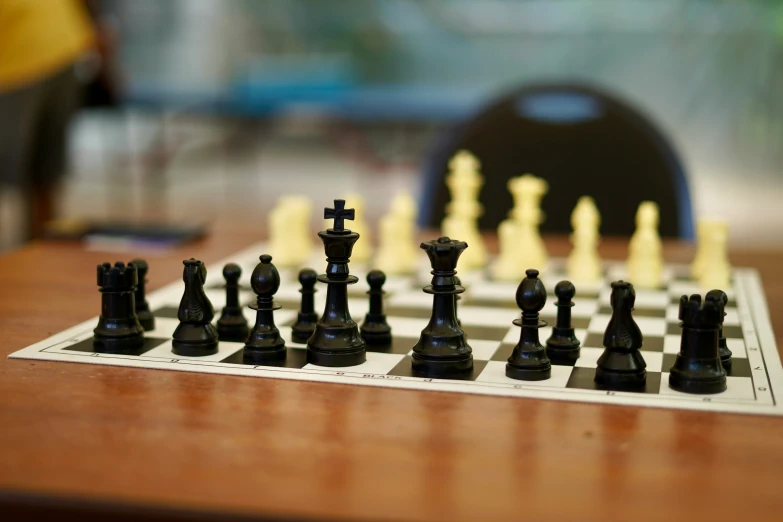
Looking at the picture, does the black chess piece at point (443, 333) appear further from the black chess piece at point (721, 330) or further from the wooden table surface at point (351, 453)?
the black chess piece at point (721, 330)

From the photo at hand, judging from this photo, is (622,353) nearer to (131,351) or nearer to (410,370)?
(410,370)

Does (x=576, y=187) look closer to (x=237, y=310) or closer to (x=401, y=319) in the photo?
(x=401, y=319)

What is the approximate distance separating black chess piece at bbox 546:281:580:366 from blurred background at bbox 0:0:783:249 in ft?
13.5

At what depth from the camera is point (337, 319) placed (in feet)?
3.48

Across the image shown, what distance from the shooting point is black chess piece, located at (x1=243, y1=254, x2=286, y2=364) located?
1056 millimetres

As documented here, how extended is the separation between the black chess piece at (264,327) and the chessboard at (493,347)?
0.06 feet

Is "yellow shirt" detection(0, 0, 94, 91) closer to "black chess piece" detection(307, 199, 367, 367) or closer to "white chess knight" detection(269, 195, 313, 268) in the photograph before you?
"white chess knight" detection(269, 195, 313, 268)

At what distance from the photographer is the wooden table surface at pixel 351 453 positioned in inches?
26.7

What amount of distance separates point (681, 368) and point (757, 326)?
0.37 metres

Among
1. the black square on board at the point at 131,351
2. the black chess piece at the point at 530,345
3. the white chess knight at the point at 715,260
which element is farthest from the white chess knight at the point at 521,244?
the black square on board at the point at 131,351

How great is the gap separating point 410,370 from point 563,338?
7.8 inches

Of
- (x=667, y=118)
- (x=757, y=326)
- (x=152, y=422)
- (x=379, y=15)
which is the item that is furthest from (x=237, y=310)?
(x=379, y=15)

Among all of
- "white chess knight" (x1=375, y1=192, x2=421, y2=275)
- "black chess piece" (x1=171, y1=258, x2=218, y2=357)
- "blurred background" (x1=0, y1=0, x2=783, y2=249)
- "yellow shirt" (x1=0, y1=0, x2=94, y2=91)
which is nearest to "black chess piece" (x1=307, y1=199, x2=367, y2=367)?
"black chess piece" (x1=171, y1=258, x2=218, y2=357)

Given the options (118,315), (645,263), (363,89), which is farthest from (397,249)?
(363,89)
